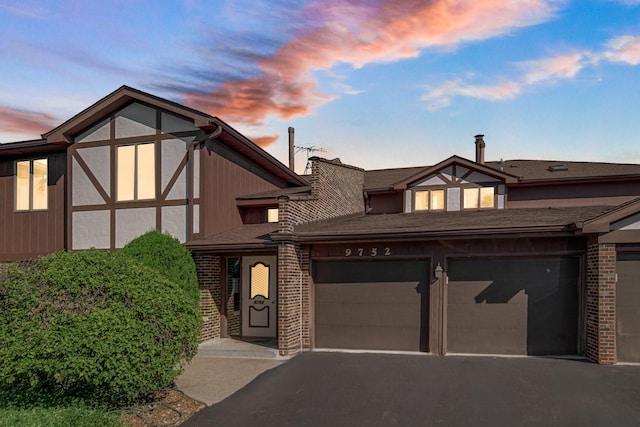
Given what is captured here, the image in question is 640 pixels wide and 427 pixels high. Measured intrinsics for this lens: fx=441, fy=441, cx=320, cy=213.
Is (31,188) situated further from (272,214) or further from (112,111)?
(272,214)

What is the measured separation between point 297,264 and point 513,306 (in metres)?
5.33

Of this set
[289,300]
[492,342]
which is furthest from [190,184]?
[492,342]

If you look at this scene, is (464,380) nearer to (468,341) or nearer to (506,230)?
(468,341)

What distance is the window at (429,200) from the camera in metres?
15.6

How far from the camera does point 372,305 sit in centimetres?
1129

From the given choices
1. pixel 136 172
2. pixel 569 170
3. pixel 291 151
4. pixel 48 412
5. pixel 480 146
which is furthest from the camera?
pixel 291 151

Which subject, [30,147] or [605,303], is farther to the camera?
[30,147]

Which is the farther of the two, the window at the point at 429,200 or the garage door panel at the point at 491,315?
the window at the point at 429,200

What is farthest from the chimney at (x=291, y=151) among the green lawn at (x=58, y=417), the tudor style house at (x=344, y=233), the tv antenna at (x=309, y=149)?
the green lawn at (x=58, y=417)

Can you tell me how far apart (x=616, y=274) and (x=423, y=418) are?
5.89 m

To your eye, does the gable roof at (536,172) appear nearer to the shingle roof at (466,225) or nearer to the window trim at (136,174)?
the shingle roof at (466,225)

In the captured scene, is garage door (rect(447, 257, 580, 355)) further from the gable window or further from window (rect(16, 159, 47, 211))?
window (rect(16, 159, 47, 211))

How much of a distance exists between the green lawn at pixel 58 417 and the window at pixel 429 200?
38.9ft

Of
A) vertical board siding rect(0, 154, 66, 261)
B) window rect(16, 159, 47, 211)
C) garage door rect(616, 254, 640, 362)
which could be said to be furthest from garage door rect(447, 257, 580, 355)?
window rect(16, 159, 47, 211)
